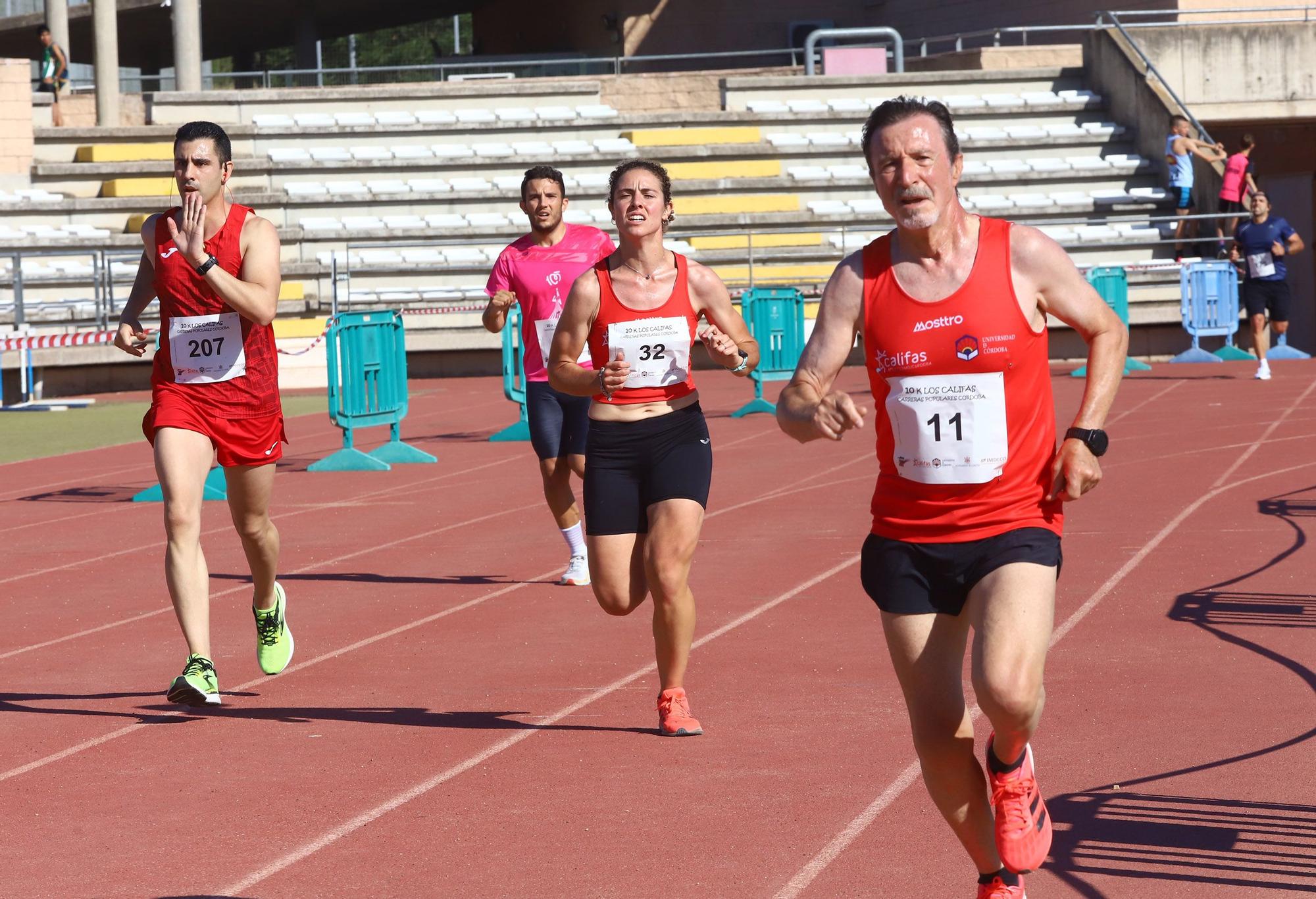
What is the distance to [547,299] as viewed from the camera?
9602 millimetres

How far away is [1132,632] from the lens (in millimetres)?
7547

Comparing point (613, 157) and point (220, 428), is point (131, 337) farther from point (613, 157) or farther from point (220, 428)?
point (613, 157)

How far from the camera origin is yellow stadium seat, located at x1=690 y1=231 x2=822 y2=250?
92.0ft

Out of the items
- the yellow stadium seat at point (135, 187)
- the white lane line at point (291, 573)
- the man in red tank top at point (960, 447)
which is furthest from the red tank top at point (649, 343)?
the yellow stadium seat at point (135, 187)

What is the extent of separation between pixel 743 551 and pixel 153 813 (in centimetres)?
536

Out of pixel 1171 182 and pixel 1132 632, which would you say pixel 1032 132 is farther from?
pixel 1132 632

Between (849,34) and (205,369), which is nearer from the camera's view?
(205,369)

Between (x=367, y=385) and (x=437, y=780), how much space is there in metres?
9.83

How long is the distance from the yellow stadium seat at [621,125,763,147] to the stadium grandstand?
0.05m

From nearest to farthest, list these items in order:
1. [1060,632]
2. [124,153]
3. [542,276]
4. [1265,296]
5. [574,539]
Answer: [1060,632] < [574,539] < [542,276] < [1265,296] < [124,153]

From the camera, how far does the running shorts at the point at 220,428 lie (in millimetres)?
6750

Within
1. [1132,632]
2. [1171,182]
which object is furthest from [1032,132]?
[1132,632]

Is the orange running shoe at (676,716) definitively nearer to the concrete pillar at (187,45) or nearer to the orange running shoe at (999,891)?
the orange running shoe at (999,891)

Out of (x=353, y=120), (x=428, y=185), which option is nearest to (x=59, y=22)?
(x=353, y=120)
